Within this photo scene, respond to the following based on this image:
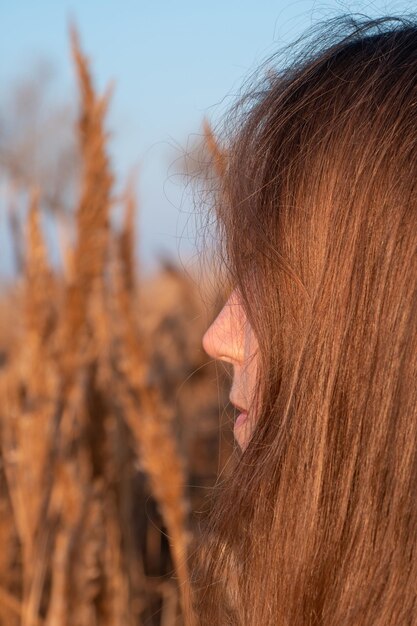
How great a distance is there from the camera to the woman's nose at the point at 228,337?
97cm

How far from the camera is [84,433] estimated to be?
2.13m

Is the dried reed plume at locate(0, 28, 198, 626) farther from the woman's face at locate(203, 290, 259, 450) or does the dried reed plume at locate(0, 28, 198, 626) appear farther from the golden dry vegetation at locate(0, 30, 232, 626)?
the woman's face at locate(203, 290, 259, 450)

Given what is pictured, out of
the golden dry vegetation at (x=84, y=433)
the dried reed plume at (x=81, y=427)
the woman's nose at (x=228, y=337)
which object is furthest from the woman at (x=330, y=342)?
the dried reed plume at (x=81, y=427)

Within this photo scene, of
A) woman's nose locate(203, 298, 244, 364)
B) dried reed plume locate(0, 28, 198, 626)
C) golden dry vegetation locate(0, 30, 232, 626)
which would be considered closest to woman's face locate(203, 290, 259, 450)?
woman's nose locate(203, 298, 244, 364)

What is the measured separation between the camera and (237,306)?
3.18 feet

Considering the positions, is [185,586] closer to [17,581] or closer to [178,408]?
[17,581]

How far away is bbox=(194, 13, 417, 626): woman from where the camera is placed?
2.51ft

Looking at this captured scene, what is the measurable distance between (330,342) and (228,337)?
0.64 feet

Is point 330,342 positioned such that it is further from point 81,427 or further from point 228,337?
point 81,427

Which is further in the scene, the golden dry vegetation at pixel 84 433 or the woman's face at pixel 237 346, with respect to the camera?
the golden dry vegetation at pixel 84 433

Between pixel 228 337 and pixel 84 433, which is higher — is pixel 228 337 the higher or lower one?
the higher one

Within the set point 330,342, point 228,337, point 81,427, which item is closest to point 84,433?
point 81,427

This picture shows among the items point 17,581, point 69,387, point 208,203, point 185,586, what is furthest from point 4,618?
point 208,203

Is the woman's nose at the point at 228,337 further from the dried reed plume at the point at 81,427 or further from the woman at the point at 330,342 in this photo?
the dried reed plume at the point at 81,427
